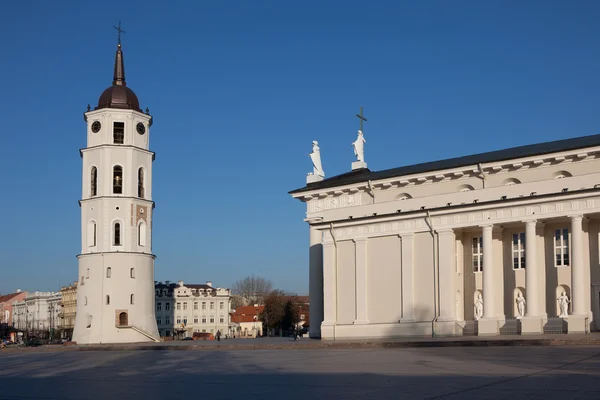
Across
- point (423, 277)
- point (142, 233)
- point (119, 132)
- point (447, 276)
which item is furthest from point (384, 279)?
point (119, 132)

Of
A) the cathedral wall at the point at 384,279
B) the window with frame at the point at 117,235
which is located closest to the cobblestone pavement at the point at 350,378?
the cathedral wall at the point at 384,279

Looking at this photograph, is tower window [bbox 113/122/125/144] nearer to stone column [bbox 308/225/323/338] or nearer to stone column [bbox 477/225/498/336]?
stone column [bbox 308/225/323/338]

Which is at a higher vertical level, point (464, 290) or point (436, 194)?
point (436, 194)

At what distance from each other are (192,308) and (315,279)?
4012 inches

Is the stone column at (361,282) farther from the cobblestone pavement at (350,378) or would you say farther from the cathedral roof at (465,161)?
the cobblestone pavement at (350,378)

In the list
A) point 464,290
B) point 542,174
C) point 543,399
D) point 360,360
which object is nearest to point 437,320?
point 464,290

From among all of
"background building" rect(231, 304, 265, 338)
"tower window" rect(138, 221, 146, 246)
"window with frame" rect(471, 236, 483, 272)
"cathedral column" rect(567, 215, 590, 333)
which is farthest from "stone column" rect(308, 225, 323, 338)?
"background building" rect(231, 304, 265, 338)

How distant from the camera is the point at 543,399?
14.1 meters

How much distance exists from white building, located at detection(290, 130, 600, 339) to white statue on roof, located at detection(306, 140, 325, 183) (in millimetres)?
6320

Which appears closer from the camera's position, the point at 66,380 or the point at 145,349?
the point at 66,380

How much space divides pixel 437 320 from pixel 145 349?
17171 mm

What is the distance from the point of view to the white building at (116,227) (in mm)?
77125

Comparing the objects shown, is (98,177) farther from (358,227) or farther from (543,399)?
(543,399)

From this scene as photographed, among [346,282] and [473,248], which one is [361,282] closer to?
[346,282]
